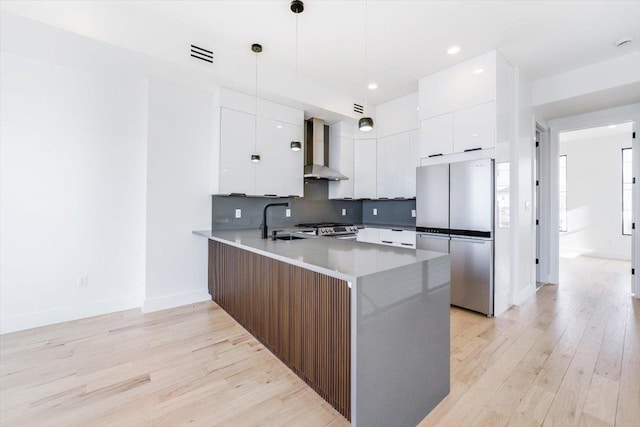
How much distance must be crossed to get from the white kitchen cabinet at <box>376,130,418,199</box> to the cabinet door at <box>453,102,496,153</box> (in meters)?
0.89

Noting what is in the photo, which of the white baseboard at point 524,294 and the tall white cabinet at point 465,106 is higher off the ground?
the tall white cabinet at point 465,106

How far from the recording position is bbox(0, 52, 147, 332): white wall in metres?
2.70

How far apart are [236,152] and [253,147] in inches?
9.4

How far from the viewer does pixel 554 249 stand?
14.8 feet

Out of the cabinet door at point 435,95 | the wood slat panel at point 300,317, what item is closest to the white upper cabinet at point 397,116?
the cabinet door at point 435,95

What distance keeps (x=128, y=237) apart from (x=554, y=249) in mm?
6024

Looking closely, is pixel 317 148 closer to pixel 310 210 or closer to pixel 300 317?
pixel 310 210

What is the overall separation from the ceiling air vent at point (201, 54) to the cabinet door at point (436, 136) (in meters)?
2.66

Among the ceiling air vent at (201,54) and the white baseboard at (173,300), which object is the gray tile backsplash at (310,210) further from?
the ceiling air vent at (201,54)

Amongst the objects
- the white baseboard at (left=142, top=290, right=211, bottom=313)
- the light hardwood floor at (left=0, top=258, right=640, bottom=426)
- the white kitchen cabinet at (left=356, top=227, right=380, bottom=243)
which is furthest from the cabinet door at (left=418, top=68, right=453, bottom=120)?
the white baseboard at (left=142, top=290, right=211, bottom=313)

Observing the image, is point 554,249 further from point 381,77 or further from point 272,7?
point 272,7

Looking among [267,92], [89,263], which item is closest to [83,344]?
[89,263]

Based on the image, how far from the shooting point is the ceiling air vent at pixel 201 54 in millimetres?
2926

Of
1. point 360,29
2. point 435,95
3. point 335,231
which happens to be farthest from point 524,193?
point 360,29
